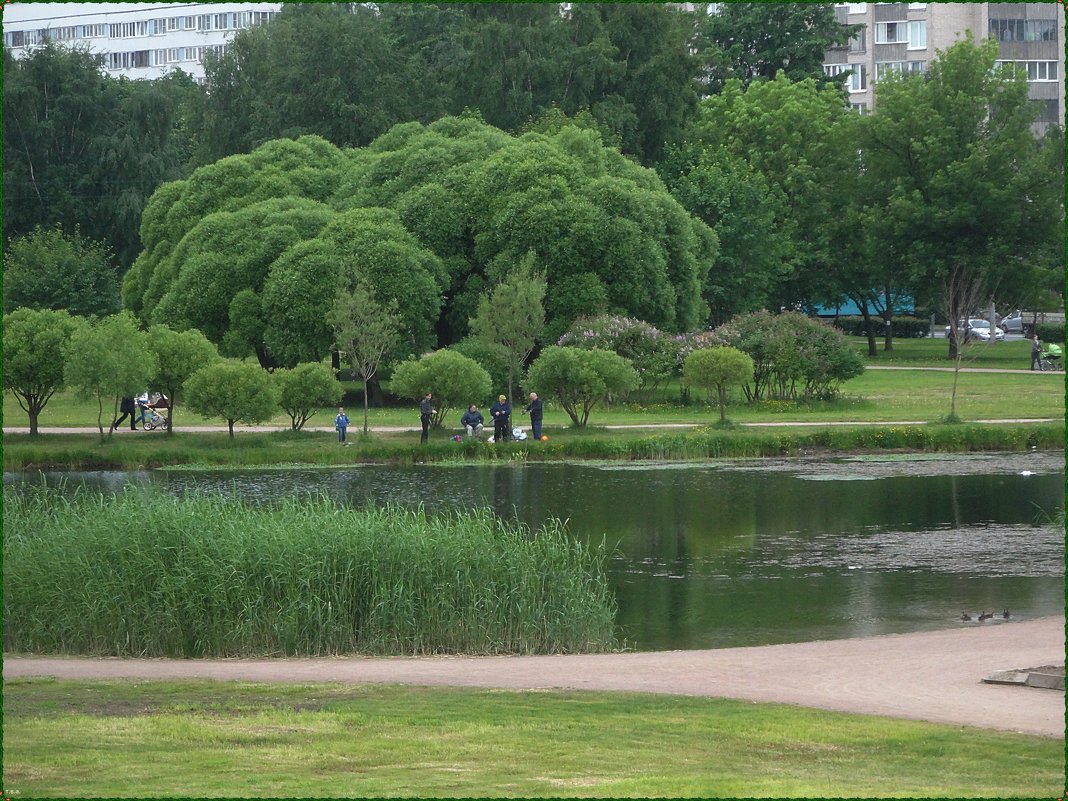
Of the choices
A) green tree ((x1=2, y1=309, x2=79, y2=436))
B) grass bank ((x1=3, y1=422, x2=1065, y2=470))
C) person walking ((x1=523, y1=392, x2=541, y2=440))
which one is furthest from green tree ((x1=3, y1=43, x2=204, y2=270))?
person walking ((x1=523, y1=392, x2=541, y2=440))

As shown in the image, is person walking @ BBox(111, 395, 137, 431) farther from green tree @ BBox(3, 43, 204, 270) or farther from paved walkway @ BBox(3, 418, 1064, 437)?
green tree @ BBox(3, 43, 204, 270)

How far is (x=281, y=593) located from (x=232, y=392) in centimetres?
2402

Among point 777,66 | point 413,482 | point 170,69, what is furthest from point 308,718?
A: point 170,69

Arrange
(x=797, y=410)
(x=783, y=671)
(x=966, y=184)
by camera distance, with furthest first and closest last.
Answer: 1. (x=966, y=184)
2. (x=797, y=410)
3. (x=783, y=671)

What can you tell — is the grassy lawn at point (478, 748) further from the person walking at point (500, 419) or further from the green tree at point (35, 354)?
the green tree at point (35, 354)

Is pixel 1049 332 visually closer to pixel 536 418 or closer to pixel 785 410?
pixel 785 410

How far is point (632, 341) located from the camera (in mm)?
52750

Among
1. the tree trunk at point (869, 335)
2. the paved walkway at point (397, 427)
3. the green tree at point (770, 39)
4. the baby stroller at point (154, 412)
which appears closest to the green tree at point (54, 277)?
the baby stroller at point (154, 412)

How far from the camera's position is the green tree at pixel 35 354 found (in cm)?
4347

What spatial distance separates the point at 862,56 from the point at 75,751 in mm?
107565

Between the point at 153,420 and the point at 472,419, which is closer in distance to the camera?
the point at 472,419

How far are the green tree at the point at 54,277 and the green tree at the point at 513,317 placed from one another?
2795 cm

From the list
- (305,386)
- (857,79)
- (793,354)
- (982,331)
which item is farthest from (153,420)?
(857,79)

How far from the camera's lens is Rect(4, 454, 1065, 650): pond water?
21.5 m
